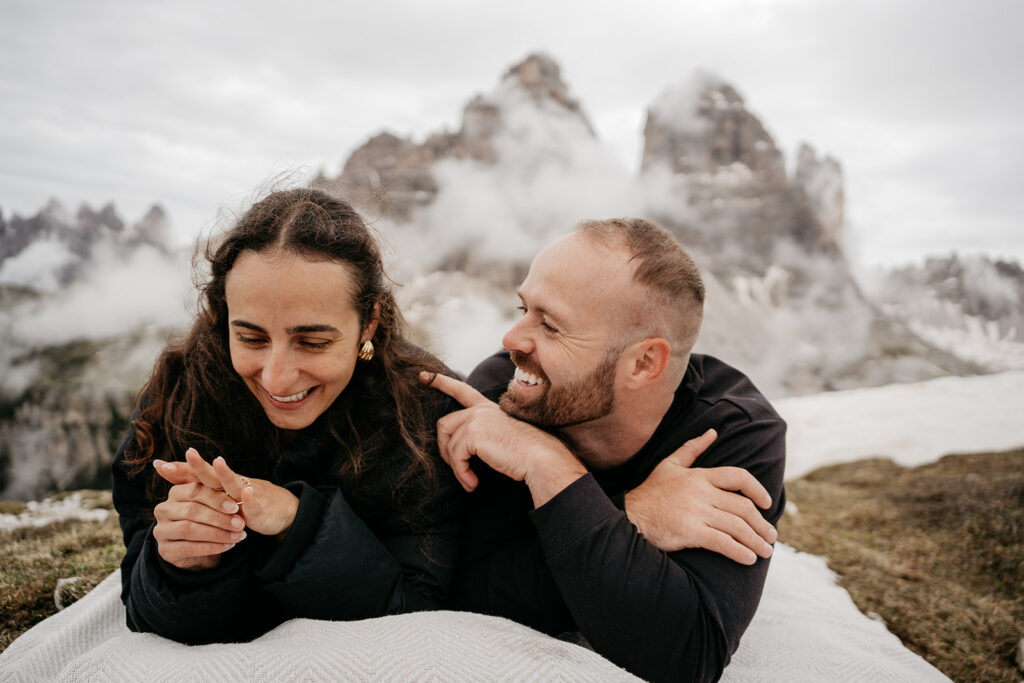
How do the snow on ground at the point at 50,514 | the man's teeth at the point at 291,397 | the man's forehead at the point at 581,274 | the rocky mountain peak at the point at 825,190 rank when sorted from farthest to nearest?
1. the rocky mountain peak at the point at 825,190
2. the snow on ground at the point at 50,514
3. the man's forehead at the point at 581,274
4. the man's teeth at the point at 291,397

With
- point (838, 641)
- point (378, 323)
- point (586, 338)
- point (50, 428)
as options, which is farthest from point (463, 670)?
point (50, 428)

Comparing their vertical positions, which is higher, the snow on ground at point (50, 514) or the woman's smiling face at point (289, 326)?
the woman's smiling face at point (289, 326)

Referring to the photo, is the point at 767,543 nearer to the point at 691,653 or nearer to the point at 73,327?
the point at 691,653

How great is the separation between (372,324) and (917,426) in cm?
2923

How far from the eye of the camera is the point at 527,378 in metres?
4.09

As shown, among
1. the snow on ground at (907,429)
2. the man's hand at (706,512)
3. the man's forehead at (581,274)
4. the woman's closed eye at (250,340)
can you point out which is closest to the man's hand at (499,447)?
the man's hand at (706,512)

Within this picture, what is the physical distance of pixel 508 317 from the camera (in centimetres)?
14138

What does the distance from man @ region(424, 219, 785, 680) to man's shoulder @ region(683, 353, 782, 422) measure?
0.06 ft

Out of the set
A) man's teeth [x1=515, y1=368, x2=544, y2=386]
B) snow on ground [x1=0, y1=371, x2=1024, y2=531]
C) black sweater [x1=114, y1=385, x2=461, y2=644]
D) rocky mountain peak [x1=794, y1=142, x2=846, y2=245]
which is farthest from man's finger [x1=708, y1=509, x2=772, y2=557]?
rocky mountain peak [x1=794, y1=142, x2=846, y2=245]

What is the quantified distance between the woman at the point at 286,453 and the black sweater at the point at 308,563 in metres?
0.01

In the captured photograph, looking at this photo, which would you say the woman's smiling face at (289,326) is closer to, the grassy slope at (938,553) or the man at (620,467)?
the man at (620,467)

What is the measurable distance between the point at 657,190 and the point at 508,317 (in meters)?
79.3

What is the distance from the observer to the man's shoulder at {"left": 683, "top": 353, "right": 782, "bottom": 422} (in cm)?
403

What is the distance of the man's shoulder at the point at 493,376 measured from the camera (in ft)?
15.8
